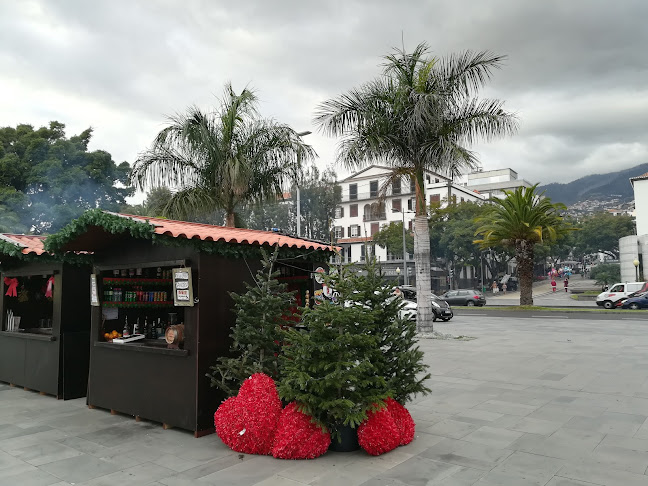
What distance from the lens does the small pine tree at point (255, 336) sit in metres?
5.79

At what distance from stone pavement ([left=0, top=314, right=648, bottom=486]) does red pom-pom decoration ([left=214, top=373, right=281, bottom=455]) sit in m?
0.14

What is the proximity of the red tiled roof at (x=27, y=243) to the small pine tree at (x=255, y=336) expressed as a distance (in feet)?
15.5

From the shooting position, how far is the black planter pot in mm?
5355

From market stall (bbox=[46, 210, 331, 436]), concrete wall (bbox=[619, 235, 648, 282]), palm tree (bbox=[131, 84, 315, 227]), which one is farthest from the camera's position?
concrete wall (bbox=[619, 235, 648, 282])

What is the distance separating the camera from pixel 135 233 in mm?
6109

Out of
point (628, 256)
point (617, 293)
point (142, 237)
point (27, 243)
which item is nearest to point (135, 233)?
point (142, 237)

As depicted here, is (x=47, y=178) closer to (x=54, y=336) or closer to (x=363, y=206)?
(x=54, y=336)

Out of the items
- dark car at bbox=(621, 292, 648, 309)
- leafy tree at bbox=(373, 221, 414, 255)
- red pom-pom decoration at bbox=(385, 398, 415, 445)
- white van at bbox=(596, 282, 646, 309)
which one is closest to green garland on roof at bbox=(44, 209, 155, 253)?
red pom-pom decoration at bbox=(385, 398, 415, 445)

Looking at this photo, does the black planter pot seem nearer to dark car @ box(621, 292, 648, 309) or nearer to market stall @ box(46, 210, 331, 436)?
market stall @ box(46, 210, 331, 436)

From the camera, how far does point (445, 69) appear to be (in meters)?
14.7

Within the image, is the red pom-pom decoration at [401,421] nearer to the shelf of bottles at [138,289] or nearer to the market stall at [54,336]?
the shelf of bottles at [138,289]

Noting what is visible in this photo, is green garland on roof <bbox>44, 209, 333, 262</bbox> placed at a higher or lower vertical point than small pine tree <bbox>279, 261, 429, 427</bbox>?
higher

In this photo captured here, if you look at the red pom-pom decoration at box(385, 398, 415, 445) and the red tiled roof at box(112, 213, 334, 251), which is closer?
the red pom-pom decoration at box(385, 398, 415, 445)

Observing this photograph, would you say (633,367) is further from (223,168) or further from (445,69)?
(223,168)
